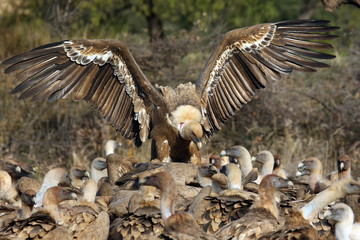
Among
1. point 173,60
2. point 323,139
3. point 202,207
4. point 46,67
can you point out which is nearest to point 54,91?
point 46,67

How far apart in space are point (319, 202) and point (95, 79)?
152 inches

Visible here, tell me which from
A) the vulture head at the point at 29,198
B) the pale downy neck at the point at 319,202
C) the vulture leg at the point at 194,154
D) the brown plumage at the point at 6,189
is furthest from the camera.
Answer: the vulture leg at the point at 194,154

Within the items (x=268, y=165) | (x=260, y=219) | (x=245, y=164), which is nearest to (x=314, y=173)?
(x=268, y=165)

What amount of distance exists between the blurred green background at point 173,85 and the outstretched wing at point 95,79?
220 cm

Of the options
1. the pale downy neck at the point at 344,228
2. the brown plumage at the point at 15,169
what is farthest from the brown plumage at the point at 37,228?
the brown plumage at the point at 15,169

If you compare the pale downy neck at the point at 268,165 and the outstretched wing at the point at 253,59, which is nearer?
the outstretched wing at the point at 253,59

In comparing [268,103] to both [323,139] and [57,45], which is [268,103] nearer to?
[323,139]

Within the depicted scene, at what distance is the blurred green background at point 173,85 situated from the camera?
482 inches

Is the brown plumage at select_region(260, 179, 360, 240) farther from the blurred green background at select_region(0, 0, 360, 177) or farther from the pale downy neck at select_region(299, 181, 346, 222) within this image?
the blurred green background at select_region(0, 0, 360, 177)

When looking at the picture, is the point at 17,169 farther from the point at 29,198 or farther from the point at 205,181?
the point at 205,181

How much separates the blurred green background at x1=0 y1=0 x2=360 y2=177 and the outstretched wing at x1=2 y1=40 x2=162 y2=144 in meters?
2.20

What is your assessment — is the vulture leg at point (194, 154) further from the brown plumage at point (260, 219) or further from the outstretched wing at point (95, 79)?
the brown plumage at point (260, 219)

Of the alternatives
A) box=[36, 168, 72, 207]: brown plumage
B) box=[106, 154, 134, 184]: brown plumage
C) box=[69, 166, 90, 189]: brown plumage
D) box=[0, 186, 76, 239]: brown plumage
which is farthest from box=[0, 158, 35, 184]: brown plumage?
box=[0, 186, 76, 239]: brown plumage

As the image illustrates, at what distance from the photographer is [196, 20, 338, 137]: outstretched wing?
9.36 m
